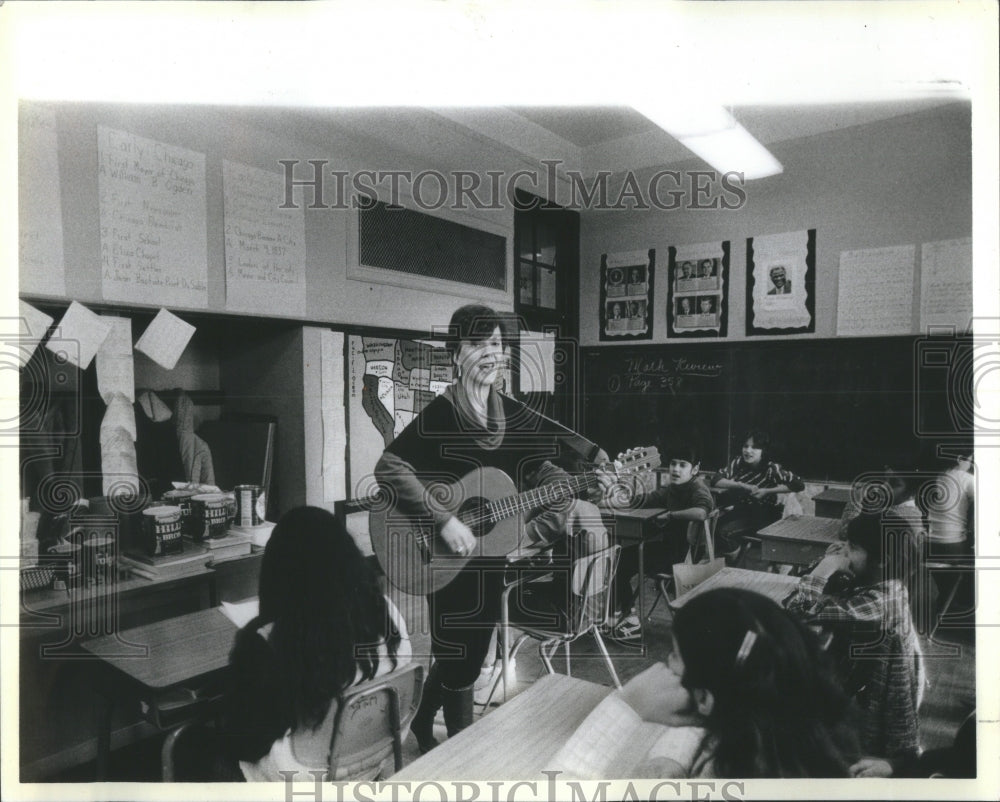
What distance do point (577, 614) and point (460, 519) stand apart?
30cm

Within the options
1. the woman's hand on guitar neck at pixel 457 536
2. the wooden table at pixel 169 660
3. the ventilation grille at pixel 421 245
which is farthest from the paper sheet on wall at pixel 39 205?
the woman's hand on guitar neck at pixel 457 536

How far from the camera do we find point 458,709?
3.39 ft

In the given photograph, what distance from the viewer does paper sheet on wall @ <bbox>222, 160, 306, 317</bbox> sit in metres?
0.94

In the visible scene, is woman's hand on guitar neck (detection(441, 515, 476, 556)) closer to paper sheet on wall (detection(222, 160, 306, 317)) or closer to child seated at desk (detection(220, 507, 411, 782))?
child seated at desk (detection(220, 507, 411, 782))

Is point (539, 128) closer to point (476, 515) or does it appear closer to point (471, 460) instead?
point (471, 460)

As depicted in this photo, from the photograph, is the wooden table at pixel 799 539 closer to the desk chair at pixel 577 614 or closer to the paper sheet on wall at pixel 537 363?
the desk chair at pixel 577 614

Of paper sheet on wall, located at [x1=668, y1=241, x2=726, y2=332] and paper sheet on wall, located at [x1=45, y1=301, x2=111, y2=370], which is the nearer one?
paper sheet on wall, located at [x1=45, y1=301, x2=111, y2=370]

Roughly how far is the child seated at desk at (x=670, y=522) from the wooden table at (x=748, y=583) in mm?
62

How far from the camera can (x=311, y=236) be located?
0.97 meters

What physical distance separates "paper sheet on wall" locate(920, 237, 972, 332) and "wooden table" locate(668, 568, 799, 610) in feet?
1.78

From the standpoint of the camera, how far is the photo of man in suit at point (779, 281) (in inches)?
39.1

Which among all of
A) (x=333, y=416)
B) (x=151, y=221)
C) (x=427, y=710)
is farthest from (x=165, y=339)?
(x=427, y=710)

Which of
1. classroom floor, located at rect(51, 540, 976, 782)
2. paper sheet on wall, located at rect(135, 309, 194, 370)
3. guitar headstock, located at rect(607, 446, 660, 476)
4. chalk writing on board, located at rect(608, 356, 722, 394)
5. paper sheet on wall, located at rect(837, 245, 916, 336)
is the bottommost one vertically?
classroom floor, located at rect(51, 540, 976, 782)

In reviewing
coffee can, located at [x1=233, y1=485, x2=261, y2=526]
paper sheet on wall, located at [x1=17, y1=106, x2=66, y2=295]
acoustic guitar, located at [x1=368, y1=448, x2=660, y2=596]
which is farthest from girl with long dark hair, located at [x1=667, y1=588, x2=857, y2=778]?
paper sheet on wall, located at [x1=17, y1=106, x2=66, y2=295]
